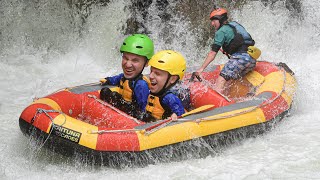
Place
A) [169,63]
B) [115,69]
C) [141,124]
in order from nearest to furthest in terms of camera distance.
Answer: [141,124], [169,63], [115,69]

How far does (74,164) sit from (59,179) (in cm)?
24

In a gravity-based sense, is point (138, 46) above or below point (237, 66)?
above

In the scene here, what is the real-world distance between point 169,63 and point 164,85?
238mm

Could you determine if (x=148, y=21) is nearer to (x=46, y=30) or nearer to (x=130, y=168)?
(x=46, y=30)

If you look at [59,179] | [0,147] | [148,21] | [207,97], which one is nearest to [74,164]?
[59,179]

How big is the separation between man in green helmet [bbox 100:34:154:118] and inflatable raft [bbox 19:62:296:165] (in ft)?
0.75

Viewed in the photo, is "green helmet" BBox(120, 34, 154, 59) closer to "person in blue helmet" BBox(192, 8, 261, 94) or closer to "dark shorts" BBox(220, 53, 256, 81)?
"person in blue helmet" BBox(192, 8, 261, 94)

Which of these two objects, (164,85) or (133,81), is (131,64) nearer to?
(133,81)

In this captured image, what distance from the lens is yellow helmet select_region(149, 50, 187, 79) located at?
4.78 meters

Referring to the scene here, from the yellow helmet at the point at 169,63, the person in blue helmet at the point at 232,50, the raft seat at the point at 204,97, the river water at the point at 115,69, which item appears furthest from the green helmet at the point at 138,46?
the river water at the point at 115,69

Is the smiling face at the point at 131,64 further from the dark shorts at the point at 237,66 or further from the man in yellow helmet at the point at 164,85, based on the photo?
the dark shorts at the point at 237,66

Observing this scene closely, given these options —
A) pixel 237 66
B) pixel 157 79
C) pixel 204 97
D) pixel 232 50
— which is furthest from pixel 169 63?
pixel 232 50

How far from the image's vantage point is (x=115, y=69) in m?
9.13

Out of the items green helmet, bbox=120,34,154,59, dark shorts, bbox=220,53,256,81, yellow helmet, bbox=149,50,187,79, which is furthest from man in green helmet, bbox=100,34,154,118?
dark shorts, bbox=220,53,256,81
